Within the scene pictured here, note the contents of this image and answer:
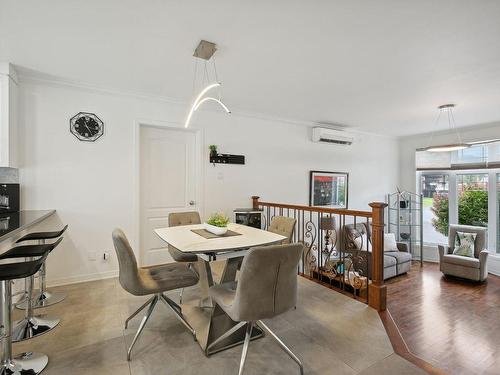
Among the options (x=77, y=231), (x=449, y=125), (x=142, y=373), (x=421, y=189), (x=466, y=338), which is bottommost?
(x=466, y=338)

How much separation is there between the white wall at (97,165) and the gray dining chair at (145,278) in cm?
150

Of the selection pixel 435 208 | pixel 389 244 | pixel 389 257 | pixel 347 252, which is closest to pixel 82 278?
pixel 347 252

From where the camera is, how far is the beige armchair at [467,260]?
4562mm

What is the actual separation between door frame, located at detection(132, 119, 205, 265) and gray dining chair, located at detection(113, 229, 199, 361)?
142cm

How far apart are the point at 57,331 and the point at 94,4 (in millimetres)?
2532

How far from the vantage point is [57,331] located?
2.17 metres

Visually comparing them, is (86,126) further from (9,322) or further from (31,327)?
(9,322)

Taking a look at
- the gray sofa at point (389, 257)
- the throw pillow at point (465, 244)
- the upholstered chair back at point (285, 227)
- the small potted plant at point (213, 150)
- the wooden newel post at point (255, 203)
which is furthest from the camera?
the throw pillow at point (465, 244)

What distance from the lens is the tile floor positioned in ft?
5.77

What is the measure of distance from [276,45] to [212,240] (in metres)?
1.80

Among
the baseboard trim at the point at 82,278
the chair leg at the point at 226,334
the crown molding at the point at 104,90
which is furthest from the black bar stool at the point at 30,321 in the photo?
the crown molding at the point at 104,90

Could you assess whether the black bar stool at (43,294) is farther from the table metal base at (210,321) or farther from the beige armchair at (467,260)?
the beige armchair at (467,260)

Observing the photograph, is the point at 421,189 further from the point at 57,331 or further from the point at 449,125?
the point at 57,331

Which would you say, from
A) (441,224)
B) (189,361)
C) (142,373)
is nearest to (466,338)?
(189,361)
